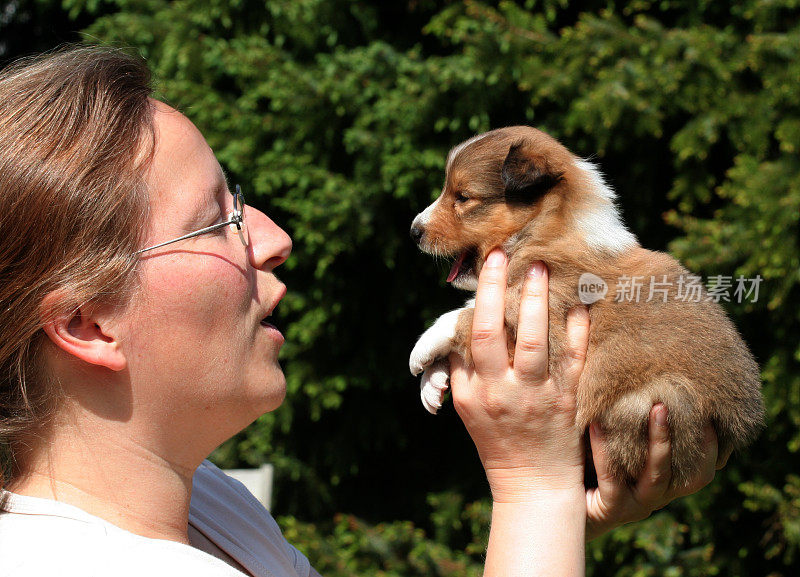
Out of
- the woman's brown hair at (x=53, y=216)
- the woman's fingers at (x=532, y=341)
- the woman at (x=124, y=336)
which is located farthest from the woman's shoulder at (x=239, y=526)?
the woman's fingers at (x=532, y=341)

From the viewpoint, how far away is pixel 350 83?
16.4 feet

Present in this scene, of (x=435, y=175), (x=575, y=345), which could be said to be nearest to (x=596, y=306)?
(x=575, y=345)

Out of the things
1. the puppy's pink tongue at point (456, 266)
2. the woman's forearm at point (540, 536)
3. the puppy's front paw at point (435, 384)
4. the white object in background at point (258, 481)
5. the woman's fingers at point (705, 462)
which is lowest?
the white object in background at point (258, 481)

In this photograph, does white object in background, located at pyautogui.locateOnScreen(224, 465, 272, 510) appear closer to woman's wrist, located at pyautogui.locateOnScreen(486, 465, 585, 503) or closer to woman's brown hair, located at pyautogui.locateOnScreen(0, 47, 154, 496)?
woman's wrist, located at pyautogui.locateOnScreen(486, 465, 585, 503)

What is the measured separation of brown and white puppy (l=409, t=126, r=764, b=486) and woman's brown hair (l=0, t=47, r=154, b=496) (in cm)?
123

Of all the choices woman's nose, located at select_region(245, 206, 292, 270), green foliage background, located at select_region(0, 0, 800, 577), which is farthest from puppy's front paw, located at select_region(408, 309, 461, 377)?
green foliage background, located at select_region(0, 0, 800, 577)

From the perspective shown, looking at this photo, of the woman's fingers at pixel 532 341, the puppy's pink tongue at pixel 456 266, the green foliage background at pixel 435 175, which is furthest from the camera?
the green foliage background at pixel 435 175

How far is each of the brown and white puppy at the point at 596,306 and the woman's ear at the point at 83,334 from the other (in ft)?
3.88

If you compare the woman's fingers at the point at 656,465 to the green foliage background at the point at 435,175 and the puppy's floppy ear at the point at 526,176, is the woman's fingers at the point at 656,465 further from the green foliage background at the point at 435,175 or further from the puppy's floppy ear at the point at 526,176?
the green foliage background at the point at 435,175

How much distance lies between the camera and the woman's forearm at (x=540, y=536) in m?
1.83

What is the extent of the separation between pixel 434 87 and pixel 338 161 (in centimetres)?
110

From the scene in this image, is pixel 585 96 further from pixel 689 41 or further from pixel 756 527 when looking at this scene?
pixel 756 527

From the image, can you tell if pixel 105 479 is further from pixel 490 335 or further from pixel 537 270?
pixel 537 270

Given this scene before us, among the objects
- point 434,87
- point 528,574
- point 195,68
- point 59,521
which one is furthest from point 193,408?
point 195,68
